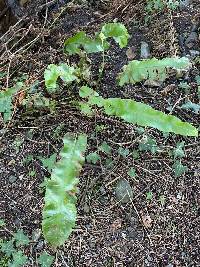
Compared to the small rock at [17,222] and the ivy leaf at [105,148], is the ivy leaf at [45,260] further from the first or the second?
the ivy leaf at [105,148]

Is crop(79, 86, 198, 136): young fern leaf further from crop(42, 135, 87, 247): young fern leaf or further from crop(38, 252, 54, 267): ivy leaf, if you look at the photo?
crop(38, 252, 54, 267): ivy leaf

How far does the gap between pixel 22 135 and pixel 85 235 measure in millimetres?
984

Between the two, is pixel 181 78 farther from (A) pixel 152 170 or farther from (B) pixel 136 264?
(B) pixel 136 264

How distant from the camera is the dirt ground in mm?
3199

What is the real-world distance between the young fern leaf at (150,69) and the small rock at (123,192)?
0.84m

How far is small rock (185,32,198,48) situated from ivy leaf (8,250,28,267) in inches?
90.3

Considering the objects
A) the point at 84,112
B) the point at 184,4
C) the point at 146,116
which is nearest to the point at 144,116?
the point at 146,116

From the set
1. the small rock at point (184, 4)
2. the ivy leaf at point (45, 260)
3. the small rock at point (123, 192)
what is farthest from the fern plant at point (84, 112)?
the small rock at point (184, 4)

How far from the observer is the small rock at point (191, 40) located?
4016 millimetres

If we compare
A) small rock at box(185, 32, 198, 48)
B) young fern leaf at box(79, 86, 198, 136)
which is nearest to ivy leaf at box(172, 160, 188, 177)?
young fern leaf at box(79, 86, 198, 136)

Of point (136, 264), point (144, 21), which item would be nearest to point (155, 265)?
point (136, 264)

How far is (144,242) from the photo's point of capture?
322 cm

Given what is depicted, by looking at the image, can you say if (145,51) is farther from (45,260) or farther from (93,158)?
(45,260)

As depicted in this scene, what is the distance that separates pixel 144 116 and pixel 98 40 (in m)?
0.95
